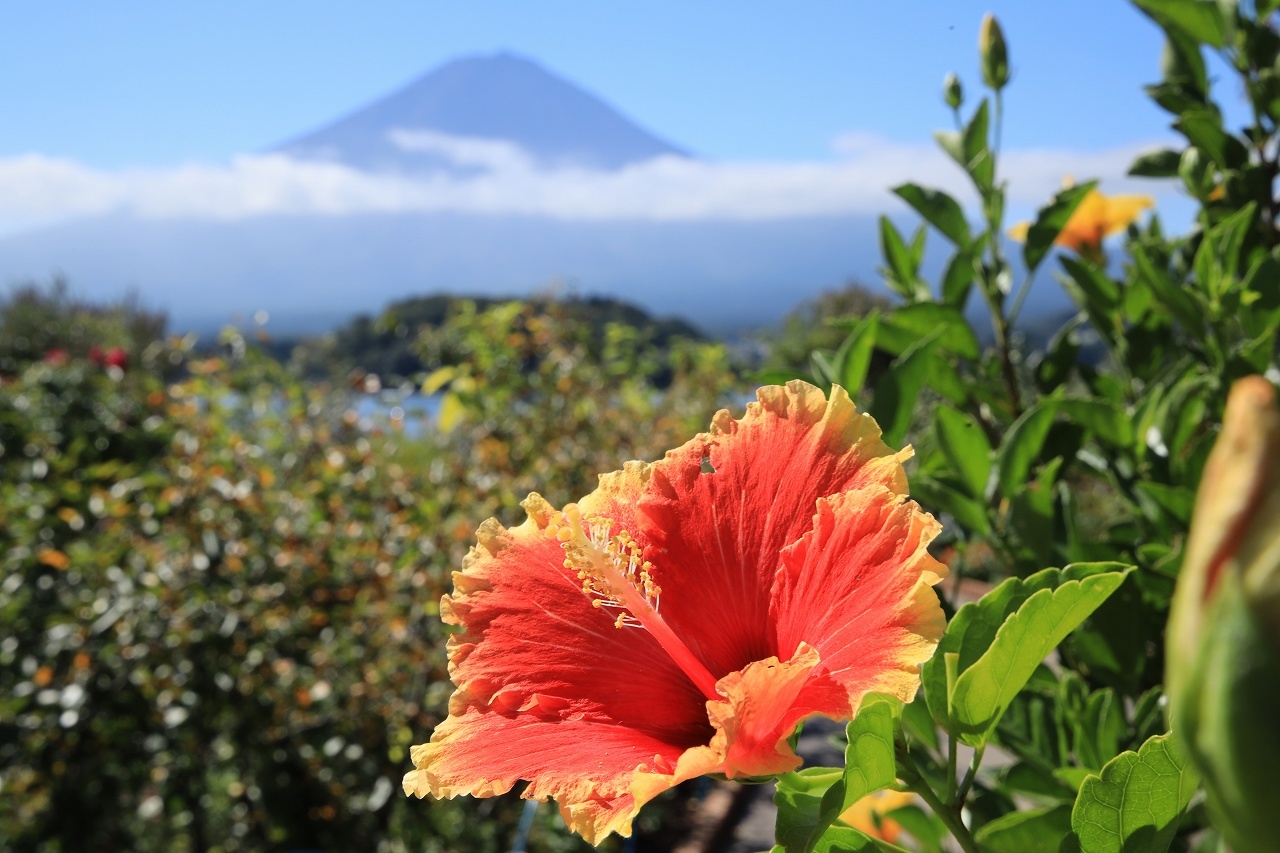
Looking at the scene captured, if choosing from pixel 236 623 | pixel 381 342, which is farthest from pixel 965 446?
pixel 381 342

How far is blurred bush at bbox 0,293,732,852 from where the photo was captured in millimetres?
2600

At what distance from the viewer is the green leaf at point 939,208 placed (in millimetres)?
1098

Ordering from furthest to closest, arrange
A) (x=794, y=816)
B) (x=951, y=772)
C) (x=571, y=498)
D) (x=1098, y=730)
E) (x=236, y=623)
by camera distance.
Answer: (x=571, y=498) < (x=236, y=623) < (x=1098, y=730) < (x=951, y=772) < (x=794, y=816)

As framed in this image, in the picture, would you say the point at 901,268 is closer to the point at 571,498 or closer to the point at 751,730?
the point at 751,730

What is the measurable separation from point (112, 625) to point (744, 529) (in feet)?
8.13

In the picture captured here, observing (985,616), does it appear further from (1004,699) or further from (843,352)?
(843,352)

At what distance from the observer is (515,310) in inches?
177

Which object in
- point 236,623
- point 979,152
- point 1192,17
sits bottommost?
point 236,623

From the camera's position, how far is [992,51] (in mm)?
1126

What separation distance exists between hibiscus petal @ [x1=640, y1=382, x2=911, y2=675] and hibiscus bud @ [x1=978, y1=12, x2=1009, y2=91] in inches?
26.1

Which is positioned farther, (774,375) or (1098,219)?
(1098,219)

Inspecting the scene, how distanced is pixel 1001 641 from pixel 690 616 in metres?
0.22

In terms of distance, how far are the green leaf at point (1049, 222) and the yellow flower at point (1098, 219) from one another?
0.41 metres

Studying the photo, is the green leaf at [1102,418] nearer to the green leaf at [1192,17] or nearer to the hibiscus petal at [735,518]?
the hibiscus petal at [735,518]
